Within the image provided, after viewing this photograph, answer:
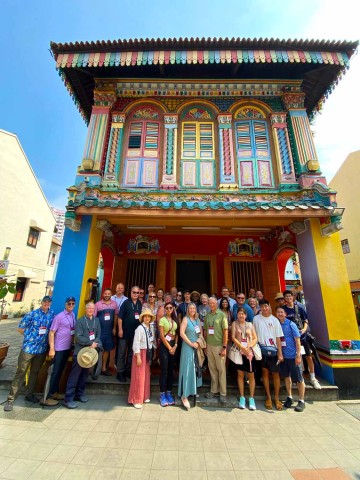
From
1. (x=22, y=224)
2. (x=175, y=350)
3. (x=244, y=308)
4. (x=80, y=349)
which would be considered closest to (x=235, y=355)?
(x=244, y=308)

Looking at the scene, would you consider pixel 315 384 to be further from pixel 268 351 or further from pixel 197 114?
pixel 197 114

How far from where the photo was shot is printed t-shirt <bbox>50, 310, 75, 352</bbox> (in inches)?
156

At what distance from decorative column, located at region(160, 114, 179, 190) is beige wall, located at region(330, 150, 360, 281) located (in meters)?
14.5

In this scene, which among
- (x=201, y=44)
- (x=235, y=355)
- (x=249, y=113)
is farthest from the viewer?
(x=249, y=113)

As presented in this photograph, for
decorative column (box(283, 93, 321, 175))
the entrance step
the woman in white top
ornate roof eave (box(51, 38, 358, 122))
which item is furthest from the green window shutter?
the entrance step

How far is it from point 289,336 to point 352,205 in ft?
50.2

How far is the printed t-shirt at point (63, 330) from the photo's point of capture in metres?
3.96

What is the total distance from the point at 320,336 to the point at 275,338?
1.48 meters

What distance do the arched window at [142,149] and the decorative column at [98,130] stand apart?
69 centimetres

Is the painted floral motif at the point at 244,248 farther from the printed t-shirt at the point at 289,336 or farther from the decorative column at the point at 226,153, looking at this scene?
the printed t-shirt at the point at 289,336

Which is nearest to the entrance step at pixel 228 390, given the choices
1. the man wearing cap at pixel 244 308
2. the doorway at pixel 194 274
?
the man wearing cap at pixel 244 308

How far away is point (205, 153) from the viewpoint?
6473 mm

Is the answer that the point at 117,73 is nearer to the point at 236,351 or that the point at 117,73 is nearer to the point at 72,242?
the point at 72,242

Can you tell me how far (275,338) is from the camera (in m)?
4.04
